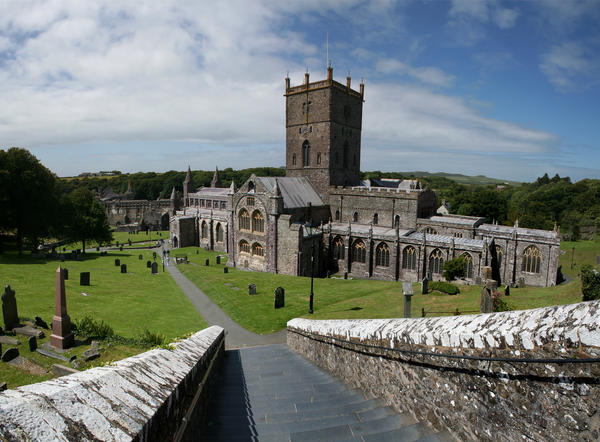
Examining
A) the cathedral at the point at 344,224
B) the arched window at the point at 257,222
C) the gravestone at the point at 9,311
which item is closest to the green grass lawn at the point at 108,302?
the gravestone at the point at 9,311

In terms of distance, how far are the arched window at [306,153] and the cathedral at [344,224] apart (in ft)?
0.41

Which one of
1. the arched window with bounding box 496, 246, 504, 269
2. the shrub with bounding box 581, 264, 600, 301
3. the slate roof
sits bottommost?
the arched window with bounding box 496, 246, 504, 269

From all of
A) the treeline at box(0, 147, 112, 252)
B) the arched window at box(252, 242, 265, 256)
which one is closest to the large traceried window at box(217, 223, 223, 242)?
the arched window at box(252, 242, 265, 256)

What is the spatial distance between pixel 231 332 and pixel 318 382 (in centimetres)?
1429

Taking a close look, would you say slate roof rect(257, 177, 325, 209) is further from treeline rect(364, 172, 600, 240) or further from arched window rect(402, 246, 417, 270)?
treeline rect(364, 172, 600, 240)

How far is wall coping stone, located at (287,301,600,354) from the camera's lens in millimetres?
2484

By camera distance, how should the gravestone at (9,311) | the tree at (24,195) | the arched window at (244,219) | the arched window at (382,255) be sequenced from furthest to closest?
1. the arched window at (244,219)
2. the tree at (24,195)
3. the arched window at (382,255)
4. the gravestone at (9,311)

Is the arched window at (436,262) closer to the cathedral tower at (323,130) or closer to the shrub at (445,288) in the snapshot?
the shrub at (445,288)

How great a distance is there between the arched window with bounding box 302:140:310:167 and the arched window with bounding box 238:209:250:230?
35.3ft

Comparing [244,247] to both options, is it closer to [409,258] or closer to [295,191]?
[295,191]

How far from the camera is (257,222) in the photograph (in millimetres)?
38781

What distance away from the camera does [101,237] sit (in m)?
45.4

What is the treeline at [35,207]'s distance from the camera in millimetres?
36812

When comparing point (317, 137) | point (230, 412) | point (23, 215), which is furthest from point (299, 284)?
point (23, 215)
